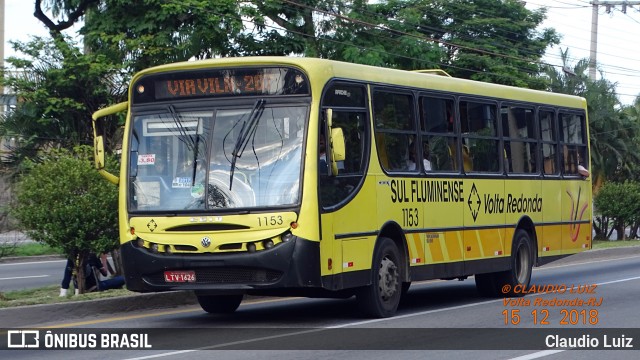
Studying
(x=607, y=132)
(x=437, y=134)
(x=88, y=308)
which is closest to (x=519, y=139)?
(x=437, y=134)

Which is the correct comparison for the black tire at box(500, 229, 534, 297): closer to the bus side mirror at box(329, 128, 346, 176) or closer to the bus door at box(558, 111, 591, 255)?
the bus door at box(558, 111, 591, 255)

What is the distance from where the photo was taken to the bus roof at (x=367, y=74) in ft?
43.2

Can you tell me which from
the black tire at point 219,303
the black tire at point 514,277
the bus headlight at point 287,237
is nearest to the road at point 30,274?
the black tire at point 219,303

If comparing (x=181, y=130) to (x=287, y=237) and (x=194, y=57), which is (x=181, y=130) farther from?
(x=194, y=57)

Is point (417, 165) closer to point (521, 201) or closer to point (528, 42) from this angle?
point (521, 201)

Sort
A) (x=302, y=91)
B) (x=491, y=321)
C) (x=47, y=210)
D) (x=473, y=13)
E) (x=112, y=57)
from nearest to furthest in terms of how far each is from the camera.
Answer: (x=302, y=91) < (x=491, y=321) < (x=47, y=210) < (x=112, y=57) < (x=473, y=13)

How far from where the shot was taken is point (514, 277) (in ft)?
59.2

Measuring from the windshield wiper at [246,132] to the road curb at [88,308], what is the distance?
2916 mm

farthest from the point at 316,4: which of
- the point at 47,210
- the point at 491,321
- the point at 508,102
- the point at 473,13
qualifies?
the point at 491,321

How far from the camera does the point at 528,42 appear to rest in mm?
43594

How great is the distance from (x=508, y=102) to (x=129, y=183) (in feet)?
23.3

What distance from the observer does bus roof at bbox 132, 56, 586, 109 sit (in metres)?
13.2

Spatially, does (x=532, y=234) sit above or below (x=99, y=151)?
below

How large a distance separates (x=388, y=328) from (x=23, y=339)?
13.3 feet
